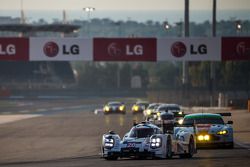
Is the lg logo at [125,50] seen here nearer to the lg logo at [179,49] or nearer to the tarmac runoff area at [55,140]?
the lg logo at [179,49]

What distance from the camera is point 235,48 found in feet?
187

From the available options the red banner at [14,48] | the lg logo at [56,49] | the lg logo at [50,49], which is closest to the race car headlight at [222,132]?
the lg logo at [56,49]

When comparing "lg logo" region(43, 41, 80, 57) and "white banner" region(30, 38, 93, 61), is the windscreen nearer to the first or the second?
"white banner" region(30, 38, 93, 61)

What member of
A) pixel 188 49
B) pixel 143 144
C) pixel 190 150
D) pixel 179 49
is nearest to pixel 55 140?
pixel 190 150

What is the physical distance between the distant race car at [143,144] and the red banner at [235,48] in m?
29.6

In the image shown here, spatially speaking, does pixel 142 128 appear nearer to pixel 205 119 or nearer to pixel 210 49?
pixel 205 119

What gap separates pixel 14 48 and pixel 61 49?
2.76 metres

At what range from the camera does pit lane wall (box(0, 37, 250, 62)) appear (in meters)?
56.5

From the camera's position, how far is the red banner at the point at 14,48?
2215 inches

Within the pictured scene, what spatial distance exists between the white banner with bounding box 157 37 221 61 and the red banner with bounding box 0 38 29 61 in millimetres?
7626

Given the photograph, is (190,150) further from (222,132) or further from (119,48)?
(119,48)

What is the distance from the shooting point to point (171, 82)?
171m

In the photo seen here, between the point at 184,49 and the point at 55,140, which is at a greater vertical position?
the point at 184,49

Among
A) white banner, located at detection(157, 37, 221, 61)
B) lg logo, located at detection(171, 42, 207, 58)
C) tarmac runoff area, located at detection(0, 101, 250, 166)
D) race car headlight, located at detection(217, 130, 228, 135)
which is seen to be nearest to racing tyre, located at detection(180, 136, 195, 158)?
race car headlight, located at detection(217, 130, 228, 135)
